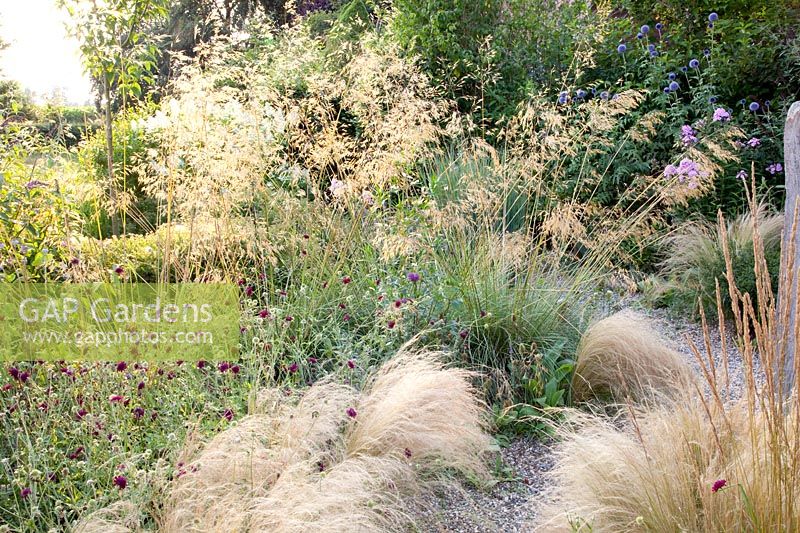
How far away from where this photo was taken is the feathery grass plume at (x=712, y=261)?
4.73 m

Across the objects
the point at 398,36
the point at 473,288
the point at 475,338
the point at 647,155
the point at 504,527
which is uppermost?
the point at 398,36

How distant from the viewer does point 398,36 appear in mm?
7734

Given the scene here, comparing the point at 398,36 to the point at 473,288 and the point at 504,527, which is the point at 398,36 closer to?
the point at 473,288

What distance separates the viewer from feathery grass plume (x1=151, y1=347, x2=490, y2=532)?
2014mm

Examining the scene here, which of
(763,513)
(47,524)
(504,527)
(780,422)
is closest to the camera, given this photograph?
(780,422)

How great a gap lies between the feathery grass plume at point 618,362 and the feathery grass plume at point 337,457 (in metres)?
0.68

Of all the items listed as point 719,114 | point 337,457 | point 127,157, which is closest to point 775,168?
point 719,114

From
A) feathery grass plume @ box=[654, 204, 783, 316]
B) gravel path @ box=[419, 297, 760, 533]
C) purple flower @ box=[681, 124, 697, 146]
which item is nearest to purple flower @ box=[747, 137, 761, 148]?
purple flower @ box=[681, 124, 697, 146]

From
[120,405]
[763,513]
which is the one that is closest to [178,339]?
[120,405]

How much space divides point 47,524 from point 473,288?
86.7 inches

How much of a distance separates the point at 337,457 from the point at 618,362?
1571mm

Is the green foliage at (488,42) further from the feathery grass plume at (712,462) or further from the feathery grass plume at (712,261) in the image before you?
the feathery grass plume at (712,462)

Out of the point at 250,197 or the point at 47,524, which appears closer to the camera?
the point at 47,524

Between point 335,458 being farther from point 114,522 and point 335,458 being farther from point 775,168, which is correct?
point 775,168
